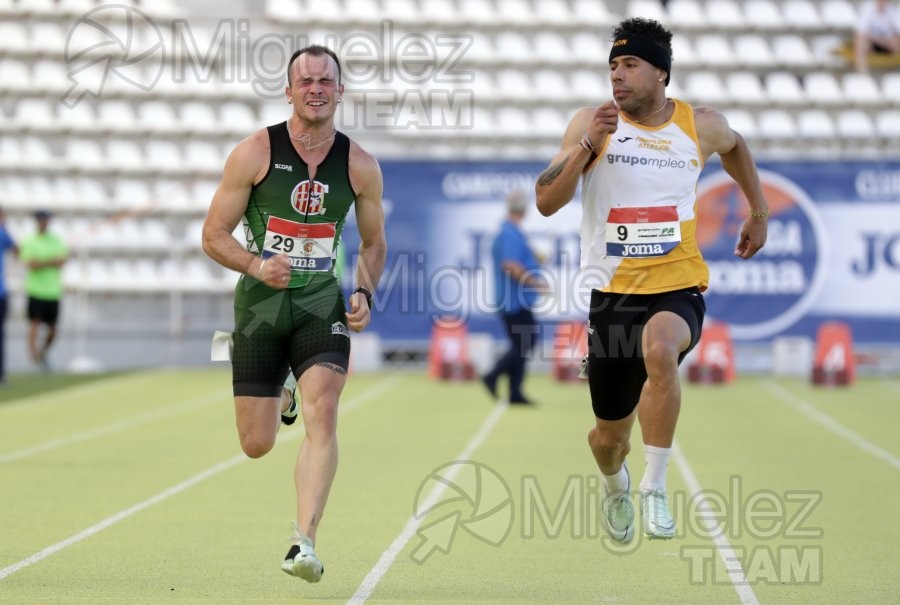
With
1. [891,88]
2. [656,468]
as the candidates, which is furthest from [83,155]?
[656,468]

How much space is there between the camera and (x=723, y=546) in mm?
7469

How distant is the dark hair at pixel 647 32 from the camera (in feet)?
21.7

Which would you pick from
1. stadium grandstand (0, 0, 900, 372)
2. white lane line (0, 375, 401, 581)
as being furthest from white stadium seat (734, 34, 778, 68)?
white lane line (0, 375, 401, 581)

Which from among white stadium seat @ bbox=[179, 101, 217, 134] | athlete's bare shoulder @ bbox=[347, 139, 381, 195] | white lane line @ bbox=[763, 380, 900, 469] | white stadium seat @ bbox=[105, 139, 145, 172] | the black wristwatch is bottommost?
white lane line @ bbox=[763, 380, 900, 469]

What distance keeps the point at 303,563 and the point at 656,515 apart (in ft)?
5.19

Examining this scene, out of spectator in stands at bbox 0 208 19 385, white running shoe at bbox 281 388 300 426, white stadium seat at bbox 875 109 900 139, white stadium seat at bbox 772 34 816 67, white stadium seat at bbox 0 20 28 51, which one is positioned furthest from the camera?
white stadium seat at bbox 0 20 28 51

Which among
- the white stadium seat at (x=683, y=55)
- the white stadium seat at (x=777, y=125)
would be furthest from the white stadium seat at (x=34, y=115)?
the white stadium seat at (x=777, y=125)

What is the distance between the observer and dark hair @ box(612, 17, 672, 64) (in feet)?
21.7

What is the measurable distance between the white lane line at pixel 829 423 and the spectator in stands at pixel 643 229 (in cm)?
501

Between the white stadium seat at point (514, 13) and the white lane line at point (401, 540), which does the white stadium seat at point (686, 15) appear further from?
the white lane line at point (401, 540)

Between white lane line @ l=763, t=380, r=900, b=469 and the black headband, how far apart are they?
545 cm

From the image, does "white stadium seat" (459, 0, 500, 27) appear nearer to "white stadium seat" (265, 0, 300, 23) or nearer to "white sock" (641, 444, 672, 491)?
"white stadium seat" (265, 0, 300, 23)

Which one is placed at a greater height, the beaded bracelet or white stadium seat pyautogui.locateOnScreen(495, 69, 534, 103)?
white stadium seat pyautogui.locateOnScreen(495, 69, 534, 103)

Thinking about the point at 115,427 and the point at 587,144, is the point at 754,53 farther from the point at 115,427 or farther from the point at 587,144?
the point at 587,144
